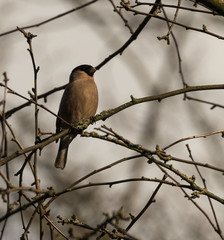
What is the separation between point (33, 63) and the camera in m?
3.58

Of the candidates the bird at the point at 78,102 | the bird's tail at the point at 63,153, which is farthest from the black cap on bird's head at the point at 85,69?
the bird's tail at the point at 63,153

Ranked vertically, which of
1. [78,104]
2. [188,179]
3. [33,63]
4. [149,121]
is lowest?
[188,179]

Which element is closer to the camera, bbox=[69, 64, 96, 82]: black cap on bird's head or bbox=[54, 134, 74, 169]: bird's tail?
bbox=[54, 134, 74, 169]: bird's tail

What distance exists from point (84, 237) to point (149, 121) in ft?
31.2

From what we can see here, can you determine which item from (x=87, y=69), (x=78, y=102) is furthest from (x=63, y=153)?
(x=87, y=69)

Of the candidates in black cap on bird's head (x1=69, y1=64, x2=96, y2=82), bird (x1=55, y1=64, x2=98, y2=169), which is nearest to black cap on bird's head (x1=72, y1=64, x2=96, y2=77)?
black cap on bird's head (x1=69, y1=64, x2=96, y2=82)

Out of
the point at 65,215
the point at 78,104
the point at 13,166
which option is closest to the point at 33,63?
the point at 78,104

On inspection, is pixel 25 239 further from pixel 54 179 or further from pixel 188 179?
pixel 54 179

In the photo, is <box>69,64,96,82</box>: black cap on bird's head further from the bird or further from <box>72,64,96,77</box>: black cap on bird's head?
the bird

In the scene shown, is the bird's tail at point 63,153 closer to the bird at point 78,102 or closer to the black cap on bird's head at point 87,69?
the bird at point 78,102

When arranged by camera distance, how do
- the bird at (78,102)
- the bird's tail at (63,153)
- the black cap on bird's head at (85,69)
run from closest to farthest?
the bird at (78,102)
the bird's tail at (63,153)
the black cap on bird's head at (85,69)

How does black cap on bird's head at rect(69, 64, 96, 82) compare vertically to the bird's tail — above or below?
above

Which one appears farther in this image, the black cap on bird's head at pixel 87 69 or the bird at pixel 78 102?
the black cap on bird's head at pixel 87 69

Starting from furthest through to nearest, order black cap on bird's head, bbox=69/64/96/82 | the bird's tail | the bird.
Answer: black cap on bird's head, bbox=69/64/96/82, the bird's tail, the bird
